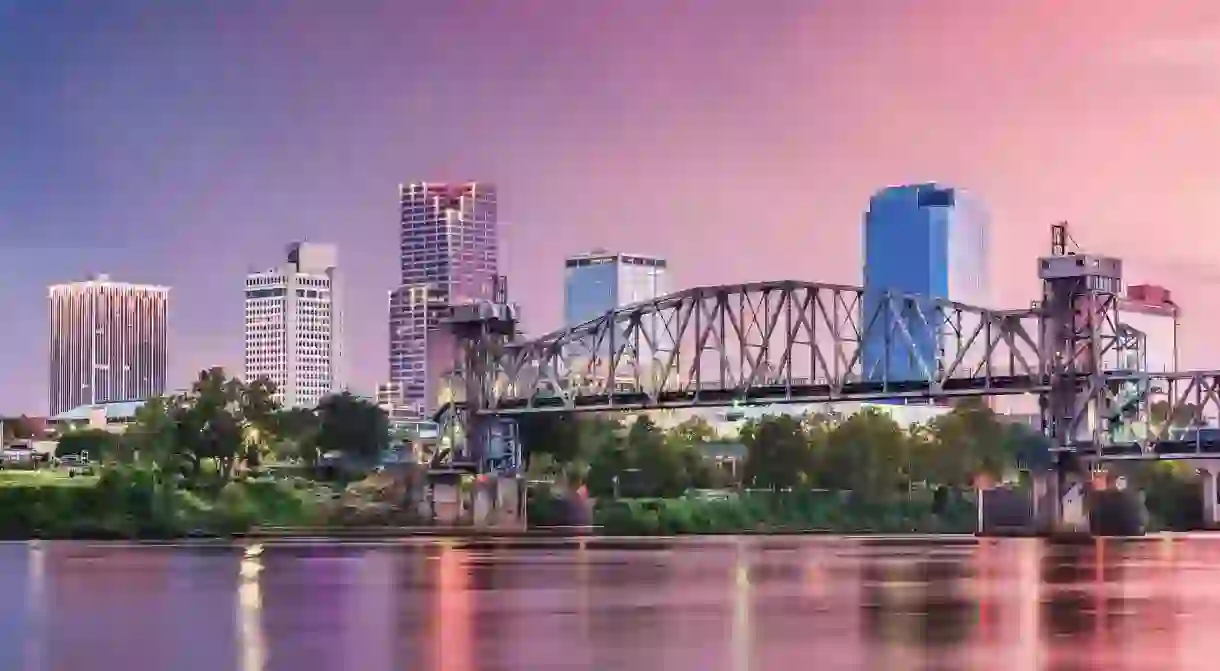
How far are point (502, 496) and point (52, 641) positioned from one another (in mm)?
143566

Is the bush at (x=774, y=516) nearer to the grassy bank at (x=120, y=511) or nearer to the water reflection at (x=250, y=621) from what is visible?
the grassy bank at (x=120, y=511)

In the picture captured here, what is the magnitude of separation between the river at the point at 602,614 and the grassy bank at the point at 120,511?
44.1 meters

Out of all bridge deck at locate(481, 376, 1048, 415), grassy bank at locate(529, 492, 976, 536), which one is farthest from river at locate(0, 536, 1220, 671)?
grassy bank at locate(529, 492, 976, 536)

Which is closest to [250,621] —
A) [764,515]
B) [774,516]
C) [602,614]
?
[602,614]

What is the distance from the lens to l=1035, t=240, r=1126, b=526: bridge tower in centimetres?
15938

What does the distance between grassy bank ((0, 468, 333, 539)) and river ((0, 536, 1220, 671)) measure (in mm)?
44064

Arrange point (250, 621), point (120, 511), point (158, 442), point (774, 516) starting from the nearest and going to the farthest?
point (250, 621), point (120, 511), point (158, 442), point (774, 516)

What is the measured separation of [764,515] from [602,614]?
139 m

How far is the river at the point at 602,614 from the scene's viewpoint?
38000 mm

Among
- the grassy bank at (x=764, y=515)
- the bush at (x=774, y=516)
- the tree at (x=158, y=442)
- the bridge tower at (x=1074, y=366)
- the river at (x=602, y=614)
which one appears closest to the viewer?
the river at (x=602, y=614)

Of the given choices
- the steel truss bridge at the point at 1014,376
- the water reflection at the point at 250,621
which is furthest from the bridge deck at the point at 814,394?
the water reflection at the point at 250,621

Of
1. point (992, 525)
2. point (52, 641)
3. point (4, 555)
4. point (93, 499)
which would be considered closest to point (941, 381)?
point (992, 525)

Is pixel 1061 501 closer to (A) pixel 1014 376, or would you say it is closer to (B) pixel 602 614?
(A) pixel 1014 376

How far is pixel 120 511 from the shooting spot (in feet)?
472
